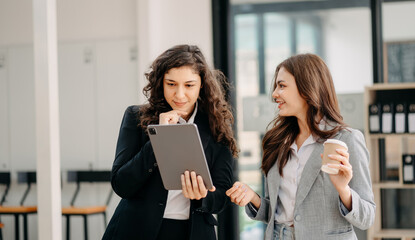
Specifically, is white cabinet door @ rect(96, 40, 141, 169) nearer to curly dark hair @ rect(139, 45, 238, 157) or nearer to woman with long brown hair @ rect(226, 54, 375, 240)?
curly dark hair @ rect(139, 45, 238, 157)

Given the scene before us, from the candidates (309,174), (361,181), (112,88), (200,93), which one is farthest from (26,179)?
(361,181)

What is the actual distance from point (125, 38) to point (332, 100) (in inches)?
124

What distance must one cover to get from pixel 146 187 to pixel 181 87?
1.22 ft

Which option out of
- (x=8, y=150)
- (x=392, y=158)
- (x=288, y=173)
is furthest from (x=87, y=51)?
(x=288, y=173)

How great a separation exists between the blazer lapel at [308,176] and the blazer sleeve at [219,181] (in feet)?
0.89

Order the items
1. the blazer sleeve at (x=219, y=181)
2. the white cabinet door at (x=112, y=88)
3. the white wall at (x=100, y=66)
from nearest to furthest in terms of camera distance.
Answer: the blazer sleeve at (x=219, y=181), the white wall at (x=100, y=66), the white cabinet door at (x=112, y=88)

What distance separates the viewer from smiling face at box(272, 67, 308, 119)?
1.98m

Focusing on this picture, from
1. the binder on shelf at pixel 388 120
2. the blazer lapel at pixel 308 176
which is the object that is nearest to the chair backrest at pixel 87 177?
the binder on shelf at pixel 388 120

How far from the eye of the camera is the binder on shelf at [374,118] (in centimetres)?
457

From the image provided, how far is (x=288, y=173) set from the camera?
200cm

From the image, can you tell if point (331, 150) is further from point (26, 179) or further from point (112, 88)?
point (112, 88)

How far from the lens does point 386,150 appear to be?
4949 mm

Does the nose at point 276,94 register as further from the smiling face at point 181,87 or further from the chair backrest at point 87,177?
the chair backrest at point 87,177

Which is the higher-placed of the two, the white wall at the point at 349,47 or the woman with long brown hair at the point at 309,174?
the white wall at the point at 349,47
